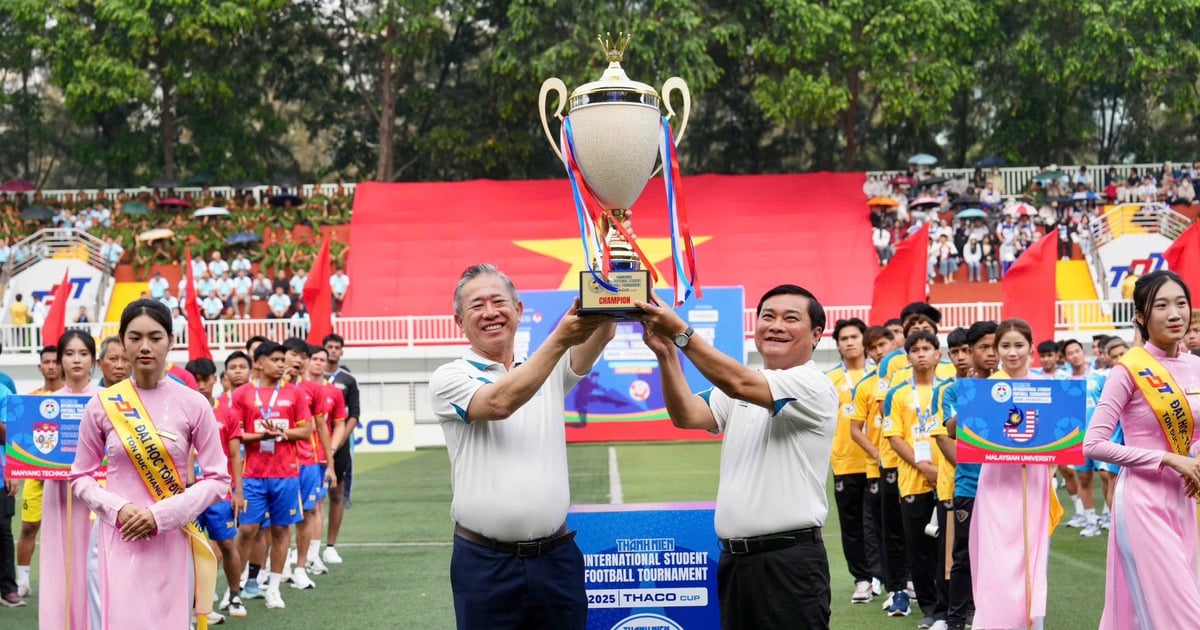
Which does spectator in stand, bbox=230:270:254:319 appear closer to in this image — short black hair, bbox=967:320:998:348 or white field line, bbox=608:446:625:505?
white field line, bbox=608:446:625:505

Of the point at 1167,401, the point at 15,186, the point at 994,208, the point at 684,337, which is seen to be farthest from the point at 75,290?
the point at 684,337

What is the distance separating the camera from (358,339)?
28969 millimetres

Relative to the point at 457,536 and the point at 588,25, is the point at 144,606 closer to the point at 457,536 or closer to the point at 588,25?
the point at 457,536

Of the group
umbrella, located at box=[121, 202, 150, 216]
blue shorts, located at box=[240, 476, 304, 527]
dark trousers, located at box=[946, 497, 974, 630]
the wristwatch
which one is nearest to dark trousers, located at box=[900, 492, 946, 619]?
dark trousers, located at box=[946, 497, 974, 630]

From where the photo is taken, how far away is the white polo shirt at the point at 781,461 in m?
5.04

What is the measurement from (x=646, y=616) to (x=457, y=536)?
4.09 feet

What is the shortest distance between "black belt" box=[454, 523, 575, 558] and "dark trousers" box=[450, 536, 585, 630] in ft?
0.05

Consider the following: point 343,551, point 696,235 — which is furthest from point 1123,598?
point 696,235

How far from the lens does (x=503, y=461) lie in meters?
4.86

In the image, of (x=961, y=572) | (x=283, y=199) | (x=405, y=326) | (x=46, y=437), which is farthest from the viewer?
(x=283, y=199)

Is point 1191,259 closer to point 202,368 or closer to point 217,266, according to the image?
point 202,368

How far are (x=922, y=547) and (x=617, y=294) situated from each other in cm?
480

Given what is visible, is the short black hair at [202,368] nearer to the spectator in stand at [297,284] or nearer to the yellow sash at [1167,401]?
the yellow sash at [1167,401]

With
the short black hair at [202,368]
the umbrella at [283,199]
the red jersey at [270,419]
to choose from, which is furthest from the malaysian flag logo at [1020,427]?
the umbrella at [283,199]
